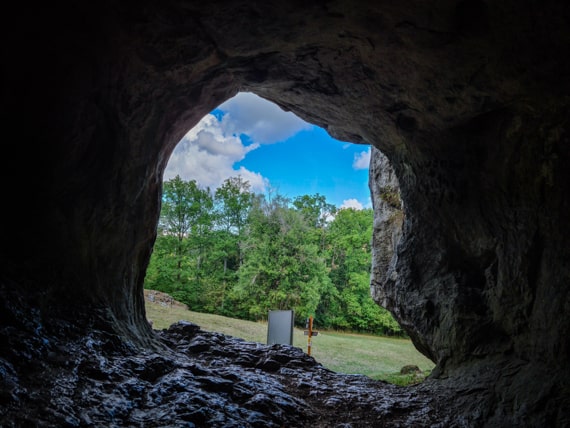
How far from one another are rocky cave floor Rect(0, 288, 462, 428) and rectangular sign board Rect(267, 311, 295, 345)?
4.52m

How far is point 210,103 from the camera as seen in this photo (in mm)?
7707

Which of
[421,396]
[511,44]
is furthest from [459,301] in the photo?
[511,44]

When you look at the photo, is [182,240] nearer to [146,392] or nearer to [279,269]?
[279,269]

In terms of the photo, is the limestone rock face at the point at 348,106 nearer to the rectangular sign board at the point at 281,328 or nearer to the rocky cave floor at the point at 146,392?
the rocky cave floor at the point at 146,392

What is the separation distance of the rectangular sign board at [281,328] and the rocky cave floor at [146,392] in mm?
4516

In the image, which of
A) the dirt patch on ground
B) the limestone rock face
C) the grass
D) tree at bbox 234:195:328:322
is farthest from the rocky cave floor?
tree at bbox 234:195:328:322

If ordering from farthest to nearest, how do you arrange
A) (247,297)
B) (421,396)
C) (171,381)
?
(247,297) < (421,396) < (171,381)

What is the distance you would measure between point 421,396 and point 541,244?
11.0 feet

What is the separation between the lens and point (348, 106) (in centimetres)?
784

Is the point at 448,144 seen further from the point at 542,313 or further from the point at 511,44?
the point at 542,313

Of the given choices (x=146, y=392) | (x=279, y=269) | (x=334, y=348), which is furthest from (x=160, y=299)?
(x=146, y=392)

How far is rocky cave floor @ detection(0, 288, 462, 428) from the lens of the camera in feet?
11.4

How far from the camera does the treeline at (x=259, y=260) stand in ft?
90.4

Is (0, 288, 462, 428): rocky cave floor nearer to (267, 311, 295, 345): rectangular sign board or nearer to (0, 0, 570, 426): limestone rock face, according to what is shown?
(0, 0, 570, 426): limestone rock face
